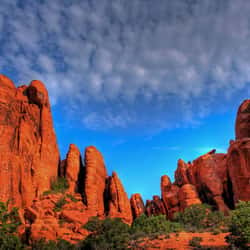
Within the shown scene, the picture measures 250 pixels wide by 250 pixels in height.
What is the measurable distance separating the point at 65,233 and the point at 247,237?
828 inches

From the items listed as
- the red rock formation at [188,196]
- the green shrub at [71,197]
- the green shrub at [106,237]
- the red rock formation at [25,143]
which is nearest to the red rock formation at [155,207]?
the red rock formation at [188,196]

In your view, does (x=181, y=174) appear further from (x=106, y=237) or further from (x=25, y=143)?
(x=106, y=237)

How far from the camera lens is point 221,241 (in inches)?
1060

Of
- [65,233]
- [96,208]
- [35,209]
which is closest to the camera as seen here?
[65,233]

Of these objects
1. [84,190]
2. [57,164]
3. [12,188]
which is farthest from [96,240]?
[57,164]

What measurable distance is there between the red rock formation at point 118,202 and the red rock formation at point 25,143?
1180cm

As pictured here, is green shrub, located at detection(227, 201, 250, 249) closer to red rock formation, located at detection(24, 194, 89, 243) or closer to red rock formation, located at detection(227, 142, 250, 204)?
red rock formation, located at detection(24, 194, 89, 243)

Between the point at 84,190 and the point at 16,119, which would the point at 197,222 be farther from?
the point at 16,119

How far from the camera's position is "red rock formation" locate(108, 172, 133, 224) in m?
46.8

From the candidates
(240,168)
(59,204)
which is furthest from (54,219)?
(240,168)

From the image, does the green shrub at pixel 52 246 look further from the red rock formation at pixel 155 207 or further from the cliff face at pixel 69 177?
the red rock formation at pixel 155 207

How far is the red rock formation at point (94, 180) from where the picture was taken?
43881 millimetres

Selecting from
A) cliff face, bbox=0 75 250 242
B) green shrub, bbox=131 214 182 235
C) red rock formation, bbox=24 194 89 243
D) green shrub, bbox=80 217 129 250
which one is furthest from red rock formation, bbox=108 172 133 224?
green shrub, bbox=80 217 129 250

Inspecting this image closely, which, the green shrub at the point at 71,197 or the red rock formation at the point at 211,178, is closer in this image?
the green shrub at the point at 71,197
